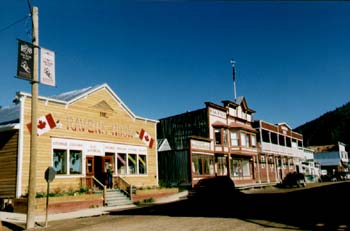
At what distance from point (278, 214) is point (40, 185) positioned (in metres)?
13.6

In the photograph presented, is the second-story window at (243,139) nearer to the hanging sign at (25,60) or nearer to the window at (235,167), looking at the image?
the window at (235,167)

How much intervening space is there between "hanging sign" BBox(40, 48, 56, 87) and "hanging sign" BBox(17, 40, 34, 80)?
1.44 ft

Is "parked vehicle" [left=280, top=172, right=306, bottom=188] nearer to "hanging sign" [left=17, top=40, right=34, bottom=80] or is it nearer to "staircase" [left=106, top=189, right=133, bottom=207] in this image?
"staircase" [left=106, top=189, right=133, bottom=207]

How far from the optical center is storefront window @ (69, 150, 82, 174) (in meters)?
23.7

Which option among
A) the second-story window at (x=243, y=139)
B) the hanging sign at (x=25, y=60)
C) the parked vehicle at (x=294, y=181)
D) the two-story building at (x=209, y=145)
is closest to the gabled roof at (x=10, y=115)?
the hanging sign at (x=25, y=60)

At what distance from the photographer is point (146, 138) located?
101ft

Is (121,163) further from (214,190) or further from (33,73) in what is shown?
(33,73)

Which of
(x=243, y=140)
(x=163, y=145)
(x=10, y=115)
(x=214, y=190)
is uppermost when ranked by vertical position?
(x=10, y=115)

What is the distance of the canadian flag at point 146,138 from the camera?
30.3 meters

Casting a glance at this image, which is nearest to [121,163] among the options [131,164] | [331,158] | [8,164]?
[131,164]

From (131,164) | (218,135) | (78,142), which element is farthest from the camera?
(218,135)

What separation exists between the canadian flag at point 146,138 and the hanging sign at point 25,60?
15226 mm

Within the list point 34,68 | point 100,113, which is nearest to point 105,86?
point 100,113

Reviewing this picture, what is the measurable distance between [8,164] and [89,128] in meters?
5.86
